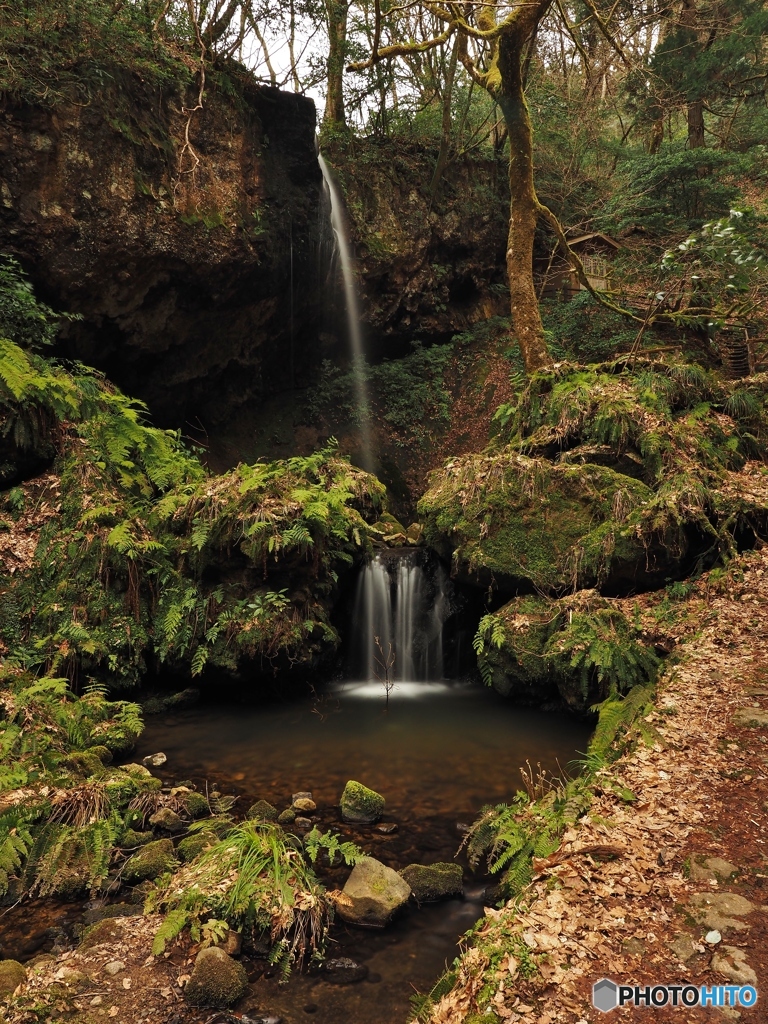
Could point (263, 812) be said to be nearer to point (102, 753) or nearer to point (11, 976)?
point (102, 753)

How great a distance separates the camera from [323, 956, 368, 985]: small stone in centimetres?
338

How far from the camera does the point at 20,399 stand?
309 inches

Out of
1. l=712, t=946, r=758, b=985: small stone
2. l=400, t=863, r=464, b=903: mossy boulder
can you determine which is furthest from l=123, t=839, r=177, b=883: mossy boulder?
l=712, t=946, r=758, b=985: small stone

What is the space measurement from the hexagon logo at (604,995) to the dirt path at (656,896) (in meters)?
0.02

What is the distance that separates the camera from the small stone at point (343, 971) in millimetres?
3383

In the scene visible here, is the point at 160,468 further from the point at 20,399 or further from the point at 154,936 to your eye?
the point at 154,936

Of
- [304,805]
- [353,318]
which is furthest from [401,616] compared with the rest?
[353,318]

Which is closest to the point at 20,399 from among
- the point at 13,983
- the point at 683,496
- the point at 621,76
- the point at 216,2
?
the point at 13,983

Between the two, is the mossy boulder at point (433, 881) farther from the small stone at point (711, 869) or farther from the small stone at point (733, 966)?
the small stone at point (733, 966)

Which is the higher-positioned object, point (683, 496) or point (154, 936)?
point (683, 496)

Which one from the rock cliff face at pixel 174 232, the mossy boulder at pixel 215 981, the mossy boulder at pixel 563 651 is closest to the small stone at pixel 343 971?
the mossy boulder at pixel 215 981

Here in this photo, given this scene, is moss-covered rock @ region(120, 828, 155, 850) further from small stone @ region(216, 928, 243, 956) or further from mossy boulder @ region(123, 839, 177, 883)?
small stone @ region(216, 928, 243, 956)

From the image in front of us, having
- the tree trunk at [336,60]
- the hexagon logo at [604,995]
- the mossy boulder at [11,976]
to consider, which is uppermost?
the tree trunk at [336,60]

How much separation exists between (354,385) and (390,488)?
323cm
